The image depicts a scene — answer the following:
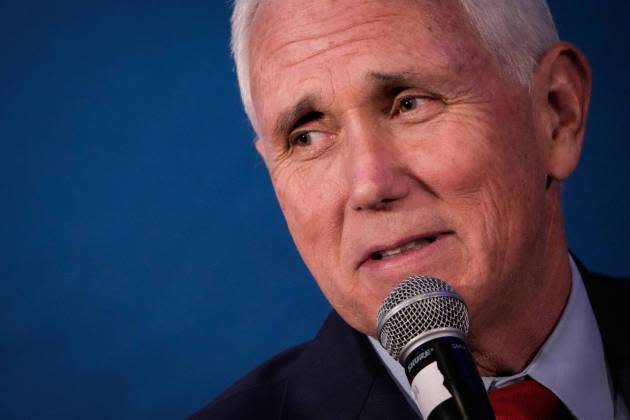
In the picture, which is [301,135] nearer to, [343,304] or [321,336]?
[343,304]

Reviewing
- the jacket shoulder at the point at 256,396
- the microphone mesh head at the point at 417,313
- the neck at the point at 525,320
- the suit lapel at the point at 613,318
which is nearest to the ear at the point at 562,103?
the neck at the point at 525,320

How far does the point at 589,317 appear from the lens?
6.68 ft

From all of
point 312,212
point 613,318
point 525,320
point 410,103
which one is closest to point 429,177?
point 410,103

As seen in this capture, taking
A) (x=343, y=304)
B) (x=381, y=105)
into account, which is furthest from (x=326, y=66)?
(x=343, y=304)

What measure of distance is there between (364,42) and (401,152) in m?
0.29

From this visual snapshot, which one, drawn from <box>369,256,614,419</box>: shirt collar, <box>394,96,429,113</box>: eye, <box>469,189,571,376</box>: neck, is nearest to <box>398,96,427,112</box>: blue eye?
<box>394,96,429,113</box>: eye

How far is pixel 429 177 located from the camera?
1620mm

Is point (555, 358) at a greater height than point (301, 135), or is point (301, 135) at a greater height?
point (301, 135)

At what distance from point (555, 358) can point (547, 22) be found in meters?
0.93

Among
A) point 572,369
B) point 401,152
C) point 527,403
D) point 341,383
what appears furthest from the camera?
point 341,383

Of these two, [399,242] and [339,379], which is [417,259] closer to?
[399,242]

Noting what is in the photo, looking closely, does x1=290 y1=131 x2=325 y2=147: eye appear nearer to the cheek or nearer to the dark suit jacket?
the cheek

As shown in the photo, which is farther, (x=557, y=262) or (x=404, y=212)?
(x=557, y=262)

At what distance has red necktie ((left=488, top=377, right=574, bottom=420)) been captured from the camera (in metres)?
1.71
